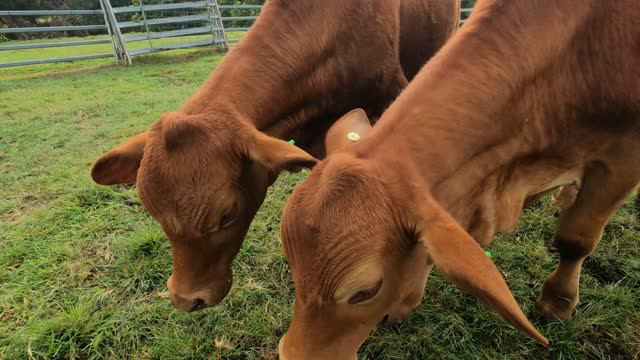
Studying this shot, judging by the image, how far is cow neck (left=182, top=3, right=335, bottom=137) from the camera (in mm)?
2441

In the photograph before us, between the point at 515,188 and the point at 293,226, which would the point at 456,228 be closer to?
the point at 293,226

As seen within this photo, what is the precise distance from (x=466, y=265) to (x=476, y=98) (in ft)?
2.69

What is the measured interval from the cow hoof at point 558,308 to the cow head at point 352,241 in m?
1.49

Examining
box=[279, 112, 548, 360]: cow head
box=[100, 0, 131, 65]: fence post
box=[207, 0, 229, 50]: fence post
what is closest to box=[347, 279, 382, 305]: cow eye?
box=[279, 112, 548, 360]: cow head

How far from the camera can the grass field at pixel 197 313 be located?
99.6 inches

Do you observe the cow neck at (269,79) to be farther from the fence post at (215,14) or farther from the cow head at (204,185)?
the fence post at (215,14)

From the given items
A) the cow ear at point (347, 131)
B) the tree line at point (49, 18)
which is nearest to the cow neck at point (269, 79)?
the cow ear at point (347, 131)

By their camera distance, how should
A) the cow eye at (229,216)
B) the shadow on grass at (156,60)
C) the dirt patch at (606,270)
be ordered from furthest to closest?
the shadow on grass at (156,60) < the dirt patch at (606,270) < the cow eye at (229,216)

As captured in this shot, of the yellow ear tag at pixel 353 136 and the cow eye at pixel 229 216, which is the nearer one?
the yellow ear tag at pixel 353 136

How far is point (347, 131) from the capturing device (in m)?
2.06

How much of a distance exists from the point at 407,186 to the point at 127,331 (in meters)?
2.26

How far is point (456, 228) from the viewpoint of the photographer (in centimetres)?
136

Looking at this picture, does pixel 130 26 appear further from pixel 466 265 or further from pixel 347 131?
pixel 466 265

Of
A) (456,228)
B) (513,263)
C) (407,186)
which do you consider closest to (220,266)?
(407,186)
